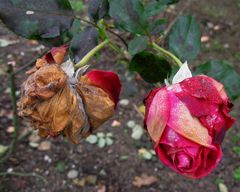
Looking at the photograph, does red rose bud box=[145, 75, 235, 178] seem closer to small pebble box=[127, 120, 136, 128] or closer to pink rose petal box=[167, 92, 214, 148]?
pink rose petal box=[167, 92, 214, 148]

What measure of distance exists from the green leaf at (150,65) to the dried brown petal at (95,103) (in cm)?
14

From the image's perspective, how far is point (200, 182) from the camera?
1.99 meters

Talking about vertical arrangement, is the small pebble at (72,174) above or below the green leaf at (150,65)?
below

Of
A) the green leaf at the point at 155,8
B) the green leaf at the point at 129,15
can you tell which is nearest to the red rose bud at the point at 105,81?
the green leaf at the point at 129,15

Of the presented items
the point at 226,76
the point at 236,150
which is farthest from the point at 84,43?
the point at 236,150

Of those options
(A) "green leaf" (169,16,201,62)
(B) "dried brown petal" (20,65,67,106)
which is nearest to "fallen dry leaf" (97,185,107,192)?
(A) "green leaf" (169,16,201,62)

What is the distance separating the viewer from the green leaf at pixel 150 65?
89 centimetres

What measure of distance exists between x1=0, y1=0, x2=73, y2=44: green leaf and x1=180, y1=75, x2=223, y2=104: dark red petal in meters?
0.29

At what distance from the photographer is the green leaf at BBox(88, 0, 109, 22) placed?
0.88m

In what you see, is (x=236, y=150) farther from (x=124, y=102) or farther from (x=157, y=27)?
(x=157, y=27)

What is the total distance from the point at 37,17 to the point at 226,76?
0.38 metres

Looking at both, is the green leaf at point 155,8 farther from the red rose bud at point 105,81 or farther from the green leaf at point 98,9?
the red rose bud at point 105,81

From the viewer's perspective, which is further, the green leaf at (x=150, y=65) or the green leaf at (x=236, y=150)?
the green leaf at (x=236, y=150)

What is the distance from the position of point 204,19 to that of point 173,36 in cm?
193
